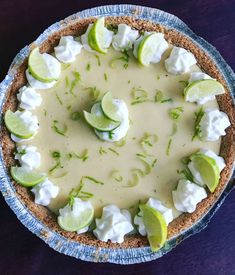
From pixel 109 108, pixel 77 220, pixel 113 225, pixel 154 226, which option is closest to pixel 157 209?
pixel 154 226

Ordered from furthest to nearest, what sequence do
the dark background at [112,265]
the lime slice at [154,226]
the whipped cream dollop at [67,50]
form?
the dark background at [112,265], the whipped cream dollop at [67,50], the lime slice at [154,226]

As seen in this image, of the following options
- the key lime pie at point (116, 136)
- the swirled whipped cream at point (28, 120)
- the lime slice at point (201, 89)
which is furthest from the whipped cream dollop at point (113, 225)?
the lime slice at point (201, 89)

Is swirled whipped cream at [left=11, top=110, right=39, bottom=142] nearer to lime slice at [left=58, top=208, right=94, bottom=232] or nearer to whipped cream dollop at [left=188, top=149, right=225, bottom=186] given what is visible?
lime slice at [left=58, top=208, right=94, bottom=232]

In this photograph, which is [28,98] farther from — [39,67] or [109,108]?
[109,108]

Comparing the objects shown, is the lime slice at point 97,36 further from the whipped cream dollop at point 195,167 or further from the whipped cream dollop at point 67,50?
the whipped cream dollop at point 195,167

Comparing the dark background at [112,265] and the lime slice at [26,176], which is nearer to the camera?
the lime slice at [26,176]

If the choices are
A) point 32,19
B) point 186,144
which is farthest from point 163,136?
point 32,19
